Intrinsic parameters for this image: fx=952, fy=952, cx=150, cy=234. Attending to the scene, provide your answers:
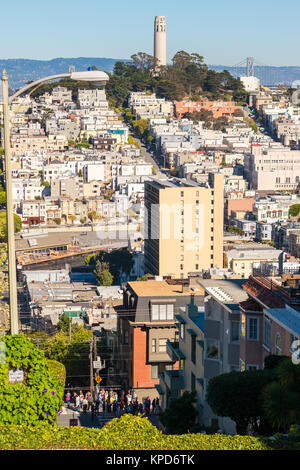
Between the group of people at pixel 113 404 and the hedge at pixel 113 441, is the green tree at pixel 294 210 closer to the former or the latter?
the group of people at pixel 113 404

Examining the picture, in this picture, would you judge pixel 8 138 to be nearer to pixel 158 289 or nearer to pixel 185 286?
pixel 185 286

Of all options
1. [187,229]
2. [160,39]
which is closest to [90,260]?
[187,229]

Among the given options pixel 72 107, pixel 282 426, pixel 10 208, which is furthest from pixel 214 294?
pixel 72 107

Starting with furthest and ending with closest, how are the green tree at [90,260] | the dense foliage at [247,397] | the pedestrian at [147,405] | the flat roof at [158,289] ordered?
the green tree at [90,260] < the flat roof at [158,289] < the pedestrian at [147,405] < the dense foliage at [247,397]

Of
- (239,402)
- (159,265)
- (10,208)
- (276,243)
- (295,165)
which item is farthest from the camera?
(295,165)

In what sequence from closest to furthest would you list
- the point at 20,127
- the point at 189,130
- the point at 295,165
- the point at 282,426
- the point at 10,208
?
the point at 10,208 → the point at 282,426 → the point at 295,165 → the point at 20,127 → the point at 189,130

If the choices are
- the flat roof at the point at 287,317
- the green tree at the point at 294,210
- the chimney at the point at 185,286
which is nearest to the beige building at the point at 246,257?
the green tree at the point at 294,210
